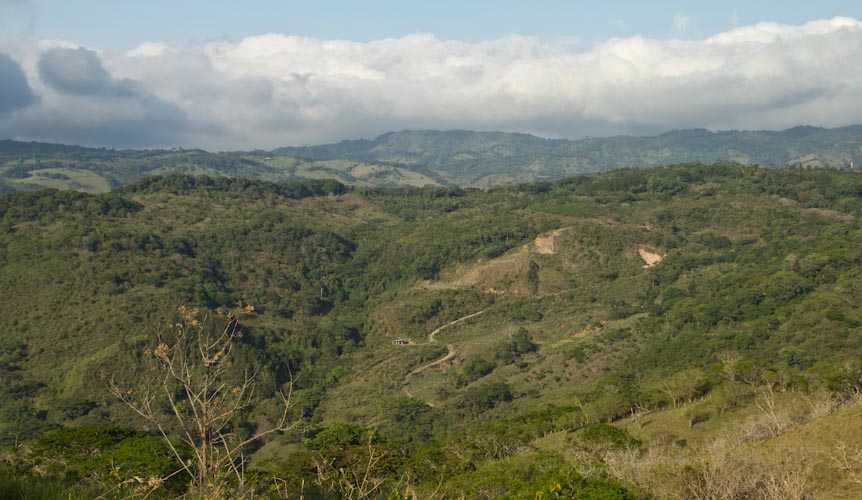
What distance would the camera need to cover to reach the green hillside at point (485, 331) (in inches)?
1286

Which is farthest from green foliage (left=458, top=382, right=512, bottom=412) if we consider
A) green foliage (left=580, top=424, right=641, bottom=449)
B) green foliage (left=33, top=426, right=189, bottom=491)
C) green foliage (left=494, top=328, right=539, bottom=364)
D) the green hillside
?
green foliage (left=33, top=426, right=189, bottom=491)

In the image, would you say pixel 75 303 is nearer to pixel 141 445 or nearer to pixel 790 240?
pixel 141 445

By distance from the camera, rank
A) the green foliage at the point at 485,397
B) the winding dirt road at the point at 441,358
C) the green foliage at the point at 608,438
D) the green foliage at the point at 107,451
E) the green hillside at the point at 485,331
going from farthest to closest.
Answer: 1. the winding dirt road at the point at 441,358
2. the green foliage at the point at 485,397
3. the green foliage at the point at 608,438
4. the green foliage at the point at 107,451
5. the green hillside at the point at 485,331

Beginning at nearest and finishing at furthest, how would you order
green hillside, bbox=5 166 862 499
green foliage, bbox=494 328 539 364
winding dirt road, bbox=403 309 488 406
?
green hillside, bbox=5 166 862 499 < green foliage, bbox=494 328 539 364 < winding dirt road, bbox=403 309 488 406

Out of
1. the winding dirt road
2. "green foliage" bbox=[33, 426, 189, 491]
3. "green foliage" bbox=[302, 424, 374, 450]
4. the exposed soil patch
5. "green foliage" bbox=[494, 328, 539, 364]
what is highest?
"green foliage" bbox=[33, 426, 189, 491]

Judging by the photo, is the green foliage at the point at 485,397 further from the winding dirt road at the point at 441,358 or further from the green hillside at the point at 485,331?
the winding dirt road at the point at 441,358

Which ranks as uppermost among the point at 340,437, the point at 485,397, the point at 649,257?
the point at 649,257

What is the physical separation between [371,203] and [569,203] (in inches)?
2790

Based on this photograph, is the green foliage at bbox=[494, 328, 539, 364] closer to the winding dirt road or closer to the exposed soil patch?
the winding dirt road

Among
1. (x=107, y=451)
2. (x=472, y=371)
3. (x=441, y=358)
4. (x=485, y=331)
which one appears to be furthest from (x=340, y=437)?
(x=485, y=331)

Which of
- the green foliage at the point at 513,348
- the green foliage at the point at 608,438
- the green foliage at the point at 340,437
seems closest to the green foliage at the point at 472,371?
the green foliage at the point at 513,348

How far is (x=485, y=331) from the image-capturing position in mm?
103312

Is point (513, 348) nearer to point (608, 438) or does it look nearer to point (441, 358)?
point (441, 358)

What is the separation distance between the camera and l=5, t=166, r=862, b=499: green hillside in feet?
107
